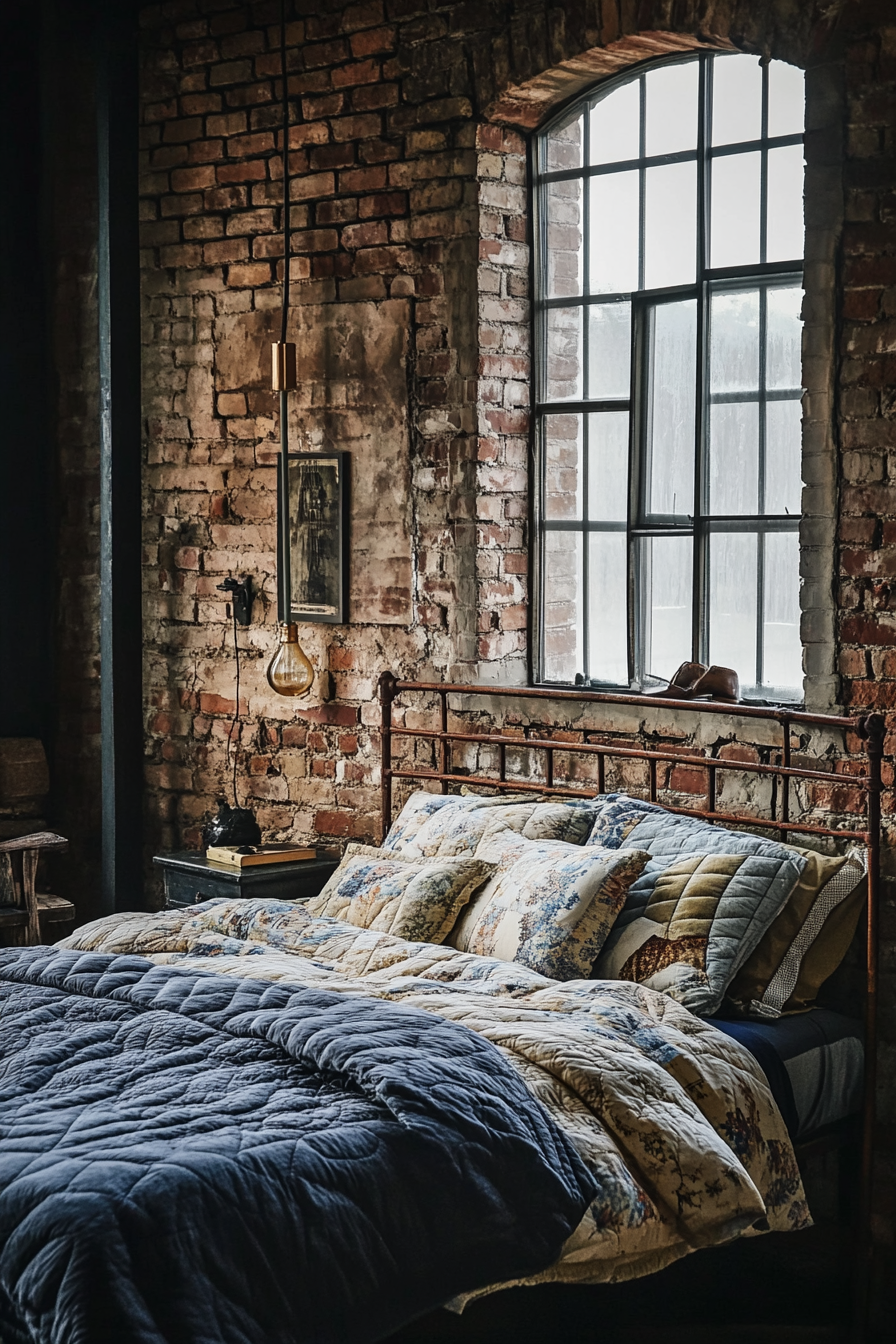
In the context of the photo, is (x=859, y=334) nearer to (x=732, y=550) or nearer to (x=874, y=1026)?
(x=732, y=550)

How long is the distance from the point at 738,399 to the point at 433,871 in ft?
4.87

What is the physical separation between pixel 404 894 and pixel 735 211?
1983mm

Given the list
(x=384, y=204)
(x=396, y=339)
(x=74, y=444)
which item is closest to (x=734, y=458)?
(x=396, y=339)

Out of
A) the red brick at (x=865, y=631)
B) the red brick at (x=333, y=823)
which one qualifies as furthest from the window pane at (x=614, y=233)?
the red brick at (x=333, y=823)

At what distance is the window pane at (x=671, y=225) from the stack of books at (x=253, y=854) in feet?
6.41

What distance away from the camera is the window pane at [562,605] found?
14.6ft

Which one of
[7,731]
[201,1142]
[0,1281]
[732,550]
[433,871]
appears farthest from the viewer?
[7,731]

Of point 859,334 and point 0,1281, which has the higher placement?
point 859,334

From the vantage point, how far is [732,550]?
4.03 metres

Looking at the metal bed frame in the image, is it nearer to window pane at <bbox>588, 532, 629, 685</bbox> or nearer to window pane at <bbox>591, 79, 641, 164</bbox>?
window pane at <bbox>588, 532, 629, 685</bbox>

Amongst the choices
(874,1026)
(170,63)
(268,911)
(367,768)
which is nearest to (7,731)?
(367,768)

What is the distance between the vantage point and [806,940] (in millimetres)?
3432

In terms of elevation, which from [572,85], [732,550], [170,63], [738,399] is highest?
[170,63]

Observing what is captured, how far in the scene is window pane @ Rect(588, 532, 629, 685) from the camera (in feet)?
14.2
